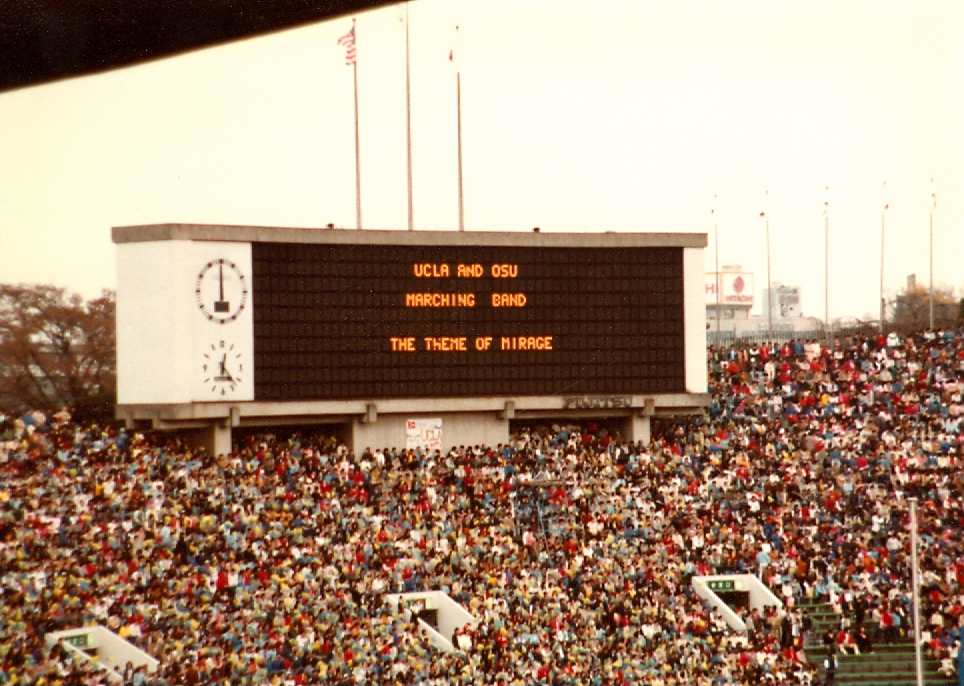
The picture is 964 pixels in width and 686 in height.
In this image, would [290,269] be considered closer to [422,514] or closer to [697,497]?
[422,514]

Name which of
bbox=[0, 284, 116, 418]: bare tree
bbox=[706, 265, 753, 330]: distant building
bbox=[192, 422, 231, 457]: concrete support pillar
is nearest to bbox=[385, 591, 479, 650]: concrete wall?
bbox=[192, 422, 231, 457]: concrete support pillar

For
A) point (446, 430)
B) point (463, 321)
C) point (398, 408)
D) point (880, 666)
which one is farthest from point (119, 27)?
point (446, 430)

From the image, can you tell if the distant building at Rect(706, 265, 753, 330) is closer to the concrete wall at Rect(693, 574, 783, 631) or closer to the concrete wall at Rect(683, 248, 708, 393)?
the concrete wall at Rect(683, 248, 708, 393)

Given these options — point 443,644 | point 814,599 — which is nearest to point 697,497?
point 814,599

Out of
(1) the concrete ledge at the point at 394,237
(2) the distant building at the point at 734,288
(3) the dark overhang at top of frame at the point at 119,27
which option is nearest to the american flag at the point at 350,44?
(1) the concrete ledge at the point at 394,237

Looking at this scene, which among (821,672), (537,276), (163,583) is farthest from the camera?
(537,276)

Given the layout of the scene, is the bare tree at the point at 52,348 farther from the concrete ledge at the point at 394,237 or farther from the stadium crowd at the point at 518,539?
the stadium crowd at the point at 518,539
